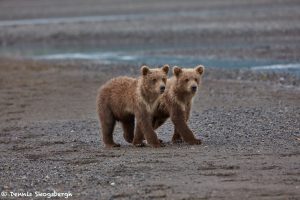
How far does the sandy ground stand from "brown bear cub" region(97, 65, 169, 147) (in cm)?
25

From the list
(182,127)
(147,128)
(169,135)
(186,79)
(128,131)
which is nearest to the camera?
(147,128)

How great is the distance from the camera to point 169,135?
482 inches

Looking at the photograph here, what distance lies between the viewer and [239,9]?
3766cm

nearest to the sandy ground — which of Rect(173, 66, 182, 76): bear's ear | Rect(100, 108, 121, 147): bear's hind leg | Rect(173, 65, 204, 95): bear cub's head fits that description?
Rect(100, 108, 121, 147): bear's hind leg

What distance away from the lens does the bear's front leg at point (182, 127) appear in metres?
10.8

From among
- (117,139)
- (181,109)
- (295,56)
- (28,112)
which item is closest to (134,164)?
(181,109)

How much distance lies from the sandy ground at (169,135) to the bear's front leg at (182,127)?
0.17 m

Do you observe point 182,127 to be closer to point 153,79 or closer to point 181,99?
point 181,99

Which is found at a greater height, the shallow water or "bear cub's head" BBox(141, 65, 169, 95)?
"bear cub's head" BBox(141, 65, 169, 95)

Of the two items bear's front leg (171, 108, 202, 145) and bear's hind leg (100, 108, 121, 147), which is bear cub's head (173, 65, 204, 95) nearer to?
bear's front leg (171, 108, 202, 145)

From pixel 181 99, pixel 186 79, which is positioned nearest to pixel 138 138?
pixel 181 99

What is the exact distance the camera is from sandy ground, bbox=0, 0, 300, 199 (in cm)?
852

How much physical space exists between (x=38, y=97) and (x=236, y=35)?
1195 centimetres

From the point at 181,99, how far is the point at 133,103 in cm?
61
